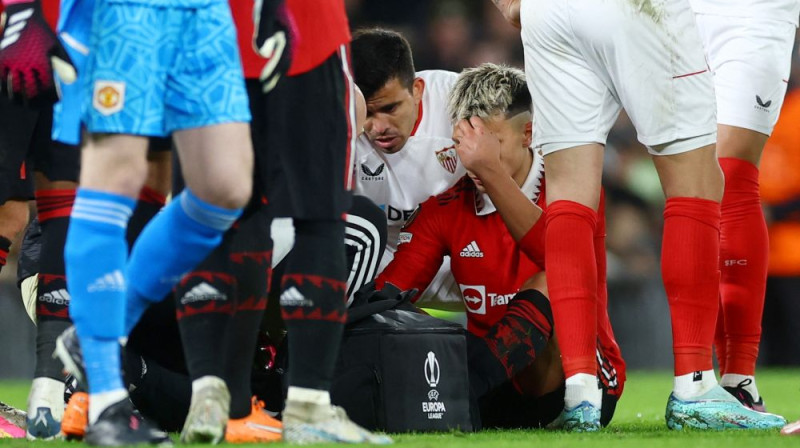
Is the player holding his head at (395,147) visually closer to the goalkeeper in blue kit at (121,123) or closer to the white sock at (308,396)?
the white sock at (308,396)

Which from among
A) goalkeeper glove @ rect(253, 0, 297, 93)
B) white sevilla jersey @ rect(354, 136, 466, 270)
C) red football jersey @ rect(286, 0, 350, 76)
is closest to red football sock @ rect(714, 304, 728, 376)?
white sevilla jersey @ rect(354, 136, 466, 270)

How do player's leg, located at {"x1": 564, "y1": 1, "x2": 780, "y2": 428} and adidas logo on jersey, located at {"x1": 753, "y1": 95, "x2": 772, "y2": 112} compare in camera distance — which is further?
adidas logo on jersey, located at {"x1": 753, "y1": 95, "x2": 772, "y2": 112}

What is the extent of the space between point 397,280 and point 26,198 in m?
1.24

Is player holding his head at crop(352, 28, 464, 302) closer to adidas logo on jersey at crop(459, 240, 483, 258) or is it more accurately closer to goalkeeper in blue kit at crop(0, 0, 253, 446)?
adidas logo on jersey at crop(459, 240, 483, 258)

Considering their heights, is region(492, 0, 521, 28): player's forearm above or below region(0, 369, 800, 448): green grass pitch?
above

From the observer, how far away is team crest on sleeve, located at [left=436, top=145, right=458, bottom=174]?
13.5 feet

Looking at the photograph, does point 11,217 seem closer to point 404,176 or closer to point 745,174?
point 404,176

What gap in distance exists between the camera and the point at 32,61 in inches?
93.0

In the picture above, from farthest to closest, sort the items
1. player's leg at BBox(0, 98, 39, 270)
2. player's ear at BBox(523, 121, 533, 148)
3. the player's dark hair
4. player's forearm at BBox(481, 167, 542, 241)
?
1. the player's dark hair
2. player's ear at BBox(523, 121, 533, 148)
3. player's forearm at BBox(481, 167, 542, 241)
4. player's leg at BBox(0, 98, 39, 270)

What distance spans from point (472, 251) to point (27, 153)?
1.44 metres

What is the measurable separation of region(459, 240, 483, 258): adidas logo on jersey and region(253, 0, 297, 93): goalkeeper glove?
50.0 inches

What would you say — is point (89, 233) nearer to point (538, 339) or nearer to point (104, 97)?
point (104, 97)

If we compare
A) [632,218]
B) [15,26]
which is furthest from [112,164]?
[632,218]

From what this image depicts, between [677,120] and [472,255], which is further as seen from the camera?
[472,255]
